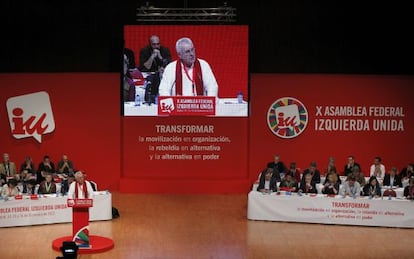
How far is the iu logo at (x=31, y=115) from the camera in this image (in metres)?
19.0

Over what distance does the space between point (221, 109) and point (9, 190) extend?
5961 mm

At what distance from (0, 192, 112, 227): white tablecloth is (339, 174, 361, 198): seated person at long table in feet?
16.4

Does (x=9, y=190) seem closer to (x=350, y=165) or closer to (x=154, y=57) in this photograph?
(x=154, y=57)

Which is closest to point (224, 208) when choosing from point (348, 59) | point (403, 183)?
point (403, 183)

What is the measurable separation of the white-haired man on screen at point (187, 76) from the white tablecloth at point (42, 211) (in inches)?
157

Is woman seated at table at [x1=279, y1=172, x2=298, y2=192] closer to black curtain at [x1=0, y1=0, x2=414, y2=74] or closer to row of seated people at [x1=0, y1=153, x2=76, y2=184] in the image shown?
black curtain at [x1=0, y1=0, x2=414, y2=74]

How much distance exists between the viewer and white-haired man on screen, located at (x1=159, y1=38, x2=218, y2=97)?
61.0 feet

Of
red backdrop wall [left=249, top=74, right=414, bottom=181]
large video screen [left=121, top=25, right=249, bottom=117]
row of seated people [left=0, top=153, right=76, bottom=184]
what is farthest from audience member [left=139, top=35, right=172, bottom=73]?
row of seated people [left=0, top=153, right=76, bottom=184]

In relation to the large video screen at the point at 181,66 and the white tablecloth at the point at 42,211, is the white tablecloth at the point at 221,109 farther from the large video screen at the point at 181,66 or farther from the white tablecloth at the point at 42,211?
the white tablecloth at the point at 42,211

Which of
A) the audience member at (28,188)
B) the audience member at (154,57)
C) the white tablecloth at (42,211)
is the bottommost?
the white tablecloth at (42,211)

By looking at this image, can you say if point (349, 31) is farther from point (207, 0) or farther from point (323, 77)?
point (207, 0)

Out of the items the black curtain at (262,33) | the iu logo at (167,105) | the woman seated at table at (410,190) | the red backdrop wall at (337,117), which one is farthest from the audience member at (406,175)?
the iu logo at (167,105)

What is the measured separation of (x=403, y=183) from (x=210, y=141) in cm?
525

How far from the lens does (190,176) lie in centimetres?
1958
